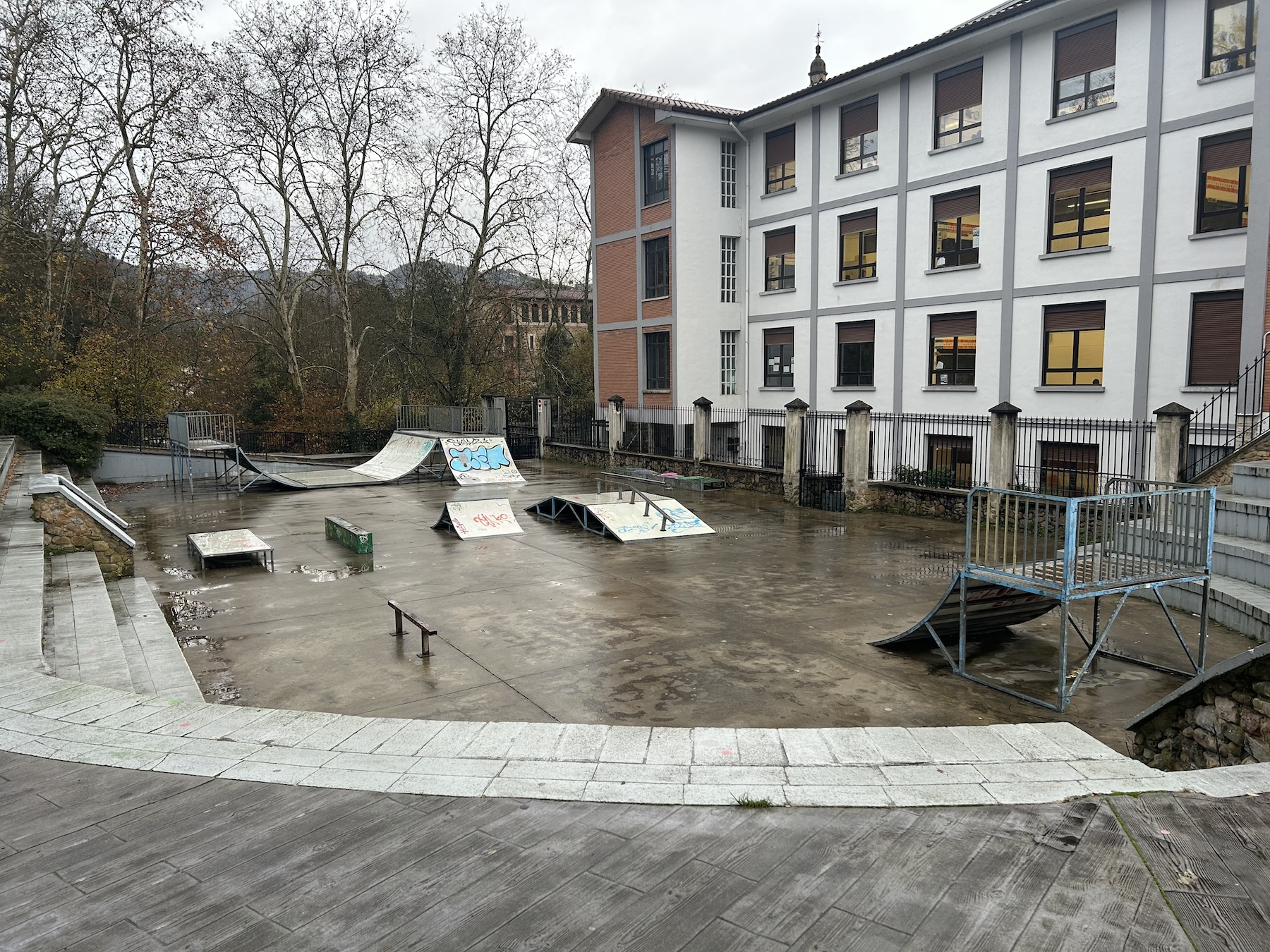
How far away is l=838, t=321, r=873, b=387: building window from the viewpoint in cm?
2362

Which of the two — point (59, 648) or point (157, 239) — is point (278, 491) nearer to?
point (157, 239)

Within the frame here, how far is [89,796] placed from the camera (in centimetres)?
425

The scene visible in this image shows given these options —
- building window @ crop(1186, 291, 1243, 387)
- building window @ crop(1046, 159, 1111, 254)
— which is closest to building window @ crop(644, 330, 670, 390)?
building window @ crop(1046, 159, 1111, 254)

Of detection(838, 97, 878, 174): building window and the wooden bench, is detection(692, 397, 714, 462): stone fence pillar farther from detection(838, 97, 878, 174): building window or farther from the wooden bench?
the wooden bench

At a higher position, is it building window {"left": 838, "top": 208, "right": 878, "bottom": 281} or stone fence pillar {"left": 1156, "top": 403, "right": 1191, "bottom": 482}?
building window {"left": 838, "top": 208, "right": 878, "bottom": 281}

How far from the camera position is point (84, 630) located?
24.4 ft

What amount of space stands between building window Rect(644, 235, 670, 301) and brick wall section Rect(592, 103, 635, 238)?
52.1 inches

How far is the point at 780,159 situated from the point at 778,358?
6.47m

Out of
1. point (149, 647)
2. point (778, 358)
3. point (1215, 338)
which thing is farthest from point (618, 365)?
point (149, 647)

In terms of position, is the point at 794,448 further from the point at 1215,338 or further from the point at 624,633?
the point at 624,633

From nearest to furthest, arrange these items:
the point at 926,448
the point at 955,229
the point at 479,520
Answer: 1. the point at 479,520
2. the point at 955,229
3. the point at 926,448

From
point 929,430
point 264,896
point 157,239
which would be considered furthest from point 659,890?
point 157,239

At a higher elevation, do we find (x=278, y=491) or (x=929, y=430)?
(x=929, y=430)

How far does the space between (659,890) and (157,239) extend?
3053 centimetres
